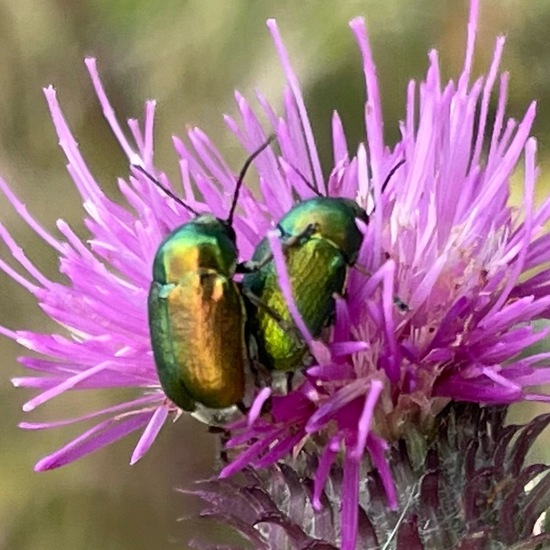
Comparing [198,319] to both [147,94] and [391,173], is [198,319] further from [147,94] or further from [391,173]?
[147,94]

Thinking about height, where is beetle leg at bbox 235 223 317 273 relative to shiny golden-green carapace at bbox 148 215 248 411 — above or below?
above

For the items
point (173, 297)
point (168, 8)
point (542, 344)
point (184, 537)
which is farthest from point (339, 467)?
point (168, 8)

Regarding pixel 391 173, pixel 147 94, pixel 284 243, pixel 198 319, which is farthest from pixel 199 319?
pixel 147 94

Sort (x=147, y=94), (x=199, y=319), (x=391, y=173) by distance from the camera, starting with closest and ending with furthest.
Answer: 1. (x=199, y=319)
2. (x=391, y=173)
3. (x=147, y=94)

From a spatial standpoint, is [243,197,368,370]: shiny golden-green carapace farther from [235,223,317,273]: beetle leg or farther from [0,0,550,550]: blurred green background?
[0,0,550,550]: blurred green background

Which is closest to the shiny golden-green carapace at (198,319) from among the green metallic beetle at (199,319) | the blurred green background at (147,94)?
the green metallic beetle at (199,319)

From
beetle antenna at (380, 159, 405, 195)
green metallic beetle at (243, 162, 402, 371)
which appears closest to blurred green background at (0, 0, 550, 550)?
beetle antenna at (380, 159, 405, 195)

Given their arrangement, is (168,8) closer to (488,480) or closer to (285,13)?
(285,13)

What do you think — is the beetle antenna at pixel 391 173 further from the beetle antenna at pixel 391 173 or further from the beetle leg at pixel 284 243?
the beetle leg at pixel 284 243
